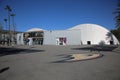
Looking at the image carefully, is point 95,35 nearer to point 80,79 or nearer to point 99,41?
point 99,41

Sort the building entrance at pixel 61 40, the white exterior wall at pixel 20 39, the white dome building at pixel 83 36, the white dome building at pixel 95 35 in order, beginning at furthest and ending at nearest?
the white exterior wall at pixel 20 39 → the white dome building at pixel 95 35 → the building entrance at pixel 61 40 → the white dome building at pixel 83 36

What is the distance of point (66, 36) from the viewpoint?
65750 millimetres

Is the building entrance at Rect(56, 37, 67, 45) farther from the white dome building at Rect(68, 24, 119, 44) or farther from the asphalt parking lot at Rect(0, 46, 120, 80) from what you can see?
the asphalt parking lot at Rect(0, 46, 120, 80)

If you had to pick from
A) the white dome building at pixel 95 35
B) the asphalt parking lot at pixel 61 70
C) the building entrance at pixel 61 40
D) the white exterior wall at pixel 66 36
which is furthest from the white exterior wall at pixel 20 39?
the asphalt parking lot at pixel 61 70

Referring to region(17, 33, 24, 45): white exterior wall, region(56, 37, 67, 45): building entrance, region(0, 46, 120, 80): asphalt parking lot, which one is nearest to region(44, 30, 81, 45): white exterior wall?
region(56, 37, 67, 45): building entrance

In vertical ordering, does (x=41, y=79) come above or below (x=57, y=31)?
below

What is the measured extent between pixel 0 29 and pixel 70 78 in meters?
70.9

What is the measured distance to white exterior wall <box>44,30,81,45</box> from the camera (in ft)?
211

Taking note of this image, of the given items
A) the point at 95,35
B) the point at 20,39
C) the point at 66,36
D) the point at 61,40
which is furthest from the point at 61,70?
the point at 20,39

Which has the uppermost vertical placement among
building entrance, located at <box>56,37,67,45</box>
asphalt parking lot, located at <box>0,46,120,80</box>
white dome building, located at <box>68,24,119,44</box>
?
white dome building, located at <box>68,24,119,44</box>

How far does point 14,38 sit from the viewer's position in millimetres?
83000

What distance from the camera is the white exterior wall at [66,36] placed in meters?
64.2

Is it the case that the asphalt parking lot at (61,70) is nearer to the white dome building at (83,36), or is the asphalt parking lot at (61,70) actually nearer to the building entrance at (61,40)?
the white dome building at (83,36)

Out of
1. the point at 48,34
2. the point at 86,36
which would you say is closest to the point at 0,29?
the point at 48,34
